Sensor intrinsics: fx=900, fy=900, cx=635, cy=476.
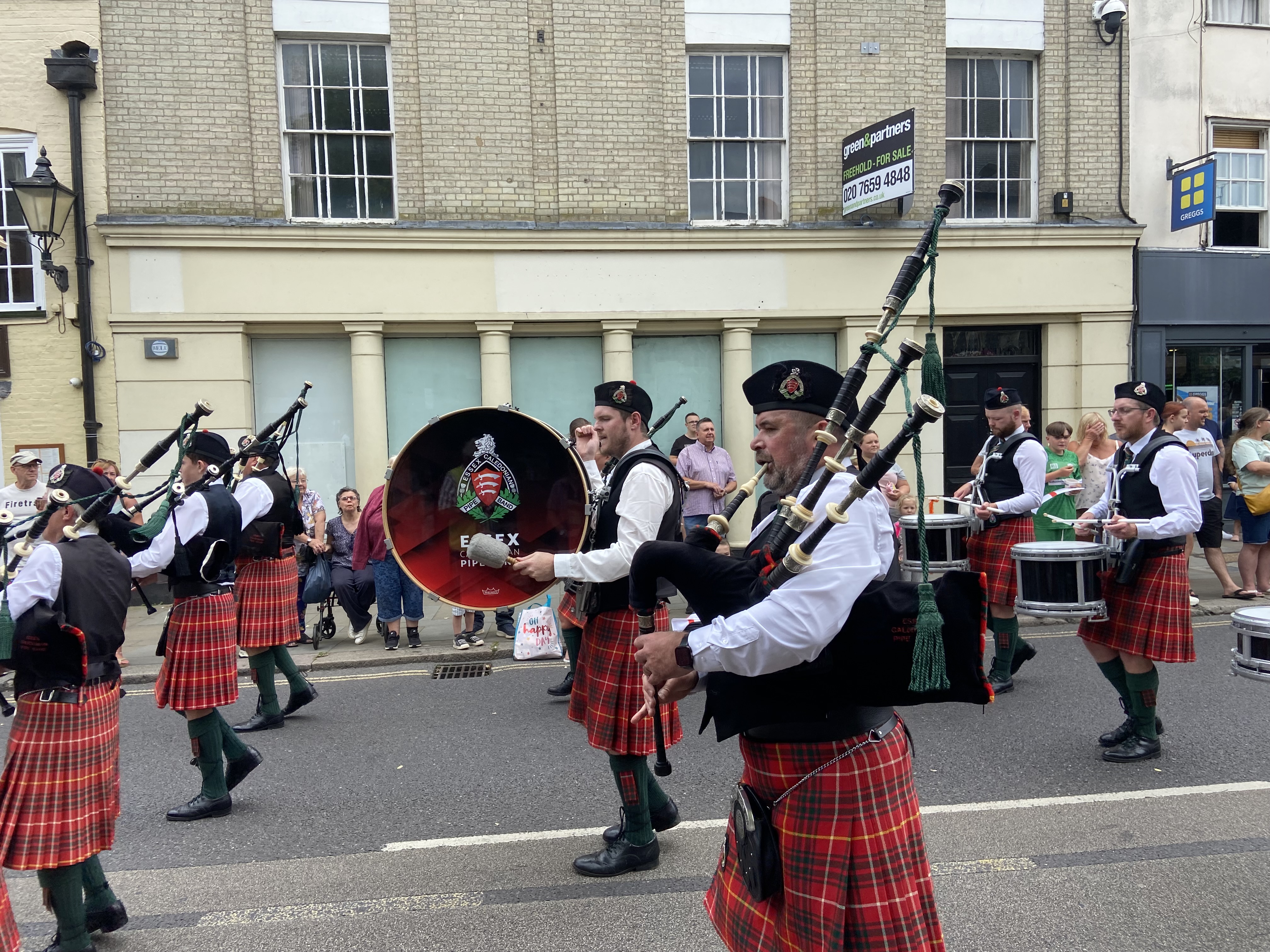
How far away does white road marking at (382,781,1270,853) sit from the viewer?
4.09m

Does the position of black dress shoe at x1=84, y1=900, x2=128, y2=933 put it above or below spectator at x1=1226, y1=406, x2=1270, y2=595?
below

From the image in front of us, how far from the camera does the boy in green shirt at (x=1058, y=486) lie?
6.81 meters

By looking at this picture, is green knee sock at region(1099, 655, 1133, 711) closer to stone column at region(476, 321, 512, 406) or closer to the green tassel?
the green tassel

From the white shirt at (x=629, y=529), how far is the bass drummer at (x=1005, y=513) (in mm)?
3210

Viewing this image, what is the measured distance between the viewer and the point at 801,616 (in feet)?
6.33

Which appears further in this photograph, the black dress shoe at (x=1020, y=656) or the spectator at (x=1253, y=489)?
the spectator at (x=1253, y=489)

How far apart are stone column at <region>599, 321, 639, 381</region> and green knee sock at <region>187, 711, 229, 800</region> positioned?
7132mm

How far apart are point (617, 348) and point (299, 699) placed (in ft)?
20.3

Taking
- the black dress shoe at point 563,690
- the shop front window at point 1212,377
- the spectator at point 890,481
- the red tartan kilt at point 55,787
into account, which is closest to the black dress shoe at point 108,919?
the red tartan kilt at point 55,787

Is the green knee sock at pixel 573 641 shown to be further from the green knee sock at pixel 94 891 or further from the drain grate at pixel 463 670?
the green knee sock at pixel 94 891

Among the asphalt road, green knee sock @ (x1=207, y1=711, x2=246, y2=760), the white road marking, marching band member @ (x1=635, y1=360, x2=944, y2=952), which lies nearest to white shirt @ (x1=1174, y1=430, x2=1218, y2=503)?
the asphalt road

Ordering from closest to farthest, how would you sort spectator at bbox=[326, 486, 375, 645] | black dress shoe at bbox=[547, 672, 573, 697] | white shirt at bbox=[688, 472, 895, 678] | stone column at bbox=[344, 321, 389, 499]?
1. white shirt at bbox=[688, 472, 895, 678]
2. black dress shoe at bbox=[547, 672, 573, 697]
3. spectator at bbox=[326, 486, 375, 645]
4. stone column at bbox=[344, 321, 389, 499]

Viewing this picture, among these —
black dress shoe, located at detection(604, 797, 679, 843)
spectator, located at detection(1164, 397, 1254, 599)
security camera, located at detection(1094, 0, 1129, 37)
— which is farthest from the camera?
security camera, located at detection(1094, 0, 1129, 37)

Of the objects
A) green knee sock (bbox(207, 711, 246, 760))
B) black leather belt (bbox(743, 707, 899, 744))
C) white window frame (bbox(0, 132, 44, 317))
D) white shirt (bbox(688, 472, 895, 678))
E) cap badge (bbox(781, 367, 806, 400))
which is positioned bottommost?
green knee sock (bbox(207, 711, 246, 760))
